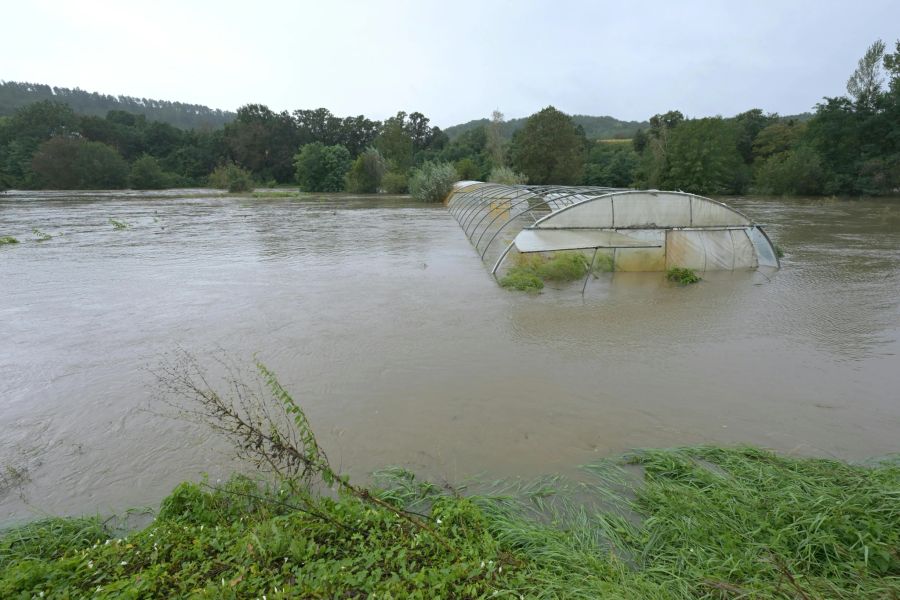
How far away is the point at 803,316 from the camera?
9203mm

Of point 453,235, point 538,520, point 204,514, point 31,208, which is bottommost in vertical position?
point 538,520

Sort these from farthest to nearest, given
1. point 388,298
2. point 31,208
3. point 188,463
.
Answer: point 31,208, point 388,298, point 188,463

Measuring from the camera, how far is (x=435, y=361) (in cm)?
714

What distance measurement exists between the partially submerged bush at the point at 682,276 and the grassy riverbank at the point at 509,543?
821 cm

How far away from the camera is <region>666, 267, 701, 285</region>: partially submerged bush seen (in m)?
11.8

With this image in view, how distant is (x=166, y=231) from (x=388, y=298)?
16180mm

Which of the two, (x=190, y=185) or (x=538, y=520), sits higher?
A: (x=190, y=185)

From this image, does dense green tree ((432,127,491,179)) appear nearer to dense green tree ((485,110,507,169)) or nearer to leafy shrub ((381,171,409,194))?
dense green tree ((485,110,507,169))

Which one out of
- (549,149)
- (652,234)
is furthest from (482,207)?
(549,149)

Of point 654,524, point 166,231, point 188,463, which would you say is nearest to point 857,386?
point 654,524

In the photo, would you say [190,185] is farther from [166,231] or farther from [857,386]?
[857,386]

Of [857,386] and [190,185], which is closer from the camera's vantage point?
[857,386]

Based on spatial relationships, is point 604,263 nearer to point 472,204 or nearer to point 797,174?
point 472,204

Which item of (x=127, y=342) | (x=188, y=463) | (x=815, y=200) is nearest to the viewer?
(x=188, y=463)
